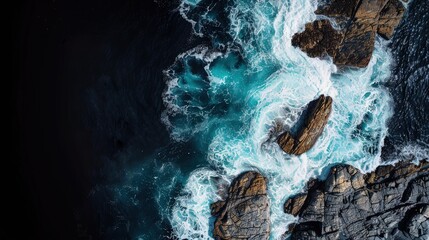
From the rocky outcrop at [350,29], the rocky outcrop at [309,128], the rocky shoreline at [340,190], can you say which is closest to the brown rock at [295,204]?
the rocky shoreline at [340,190]

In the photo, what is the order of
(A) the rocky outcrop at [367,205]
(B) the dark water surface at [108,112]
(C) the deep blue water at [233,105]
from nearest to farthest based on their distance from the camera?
(A) the rocky outcrop at [367,205] → (C) the deep blue water at [233,105] → (B) the dark water surface at [108,112]

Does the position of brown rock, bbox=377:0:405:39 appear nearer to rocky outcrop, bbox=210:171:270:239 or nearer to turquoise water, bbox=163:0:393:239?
turquoise water, bbox=163:0:393:239

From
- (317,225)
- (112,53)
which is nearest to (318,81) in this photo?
(317,225)

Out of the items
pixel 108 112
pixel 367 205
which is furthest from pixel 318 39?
pixel 108 112

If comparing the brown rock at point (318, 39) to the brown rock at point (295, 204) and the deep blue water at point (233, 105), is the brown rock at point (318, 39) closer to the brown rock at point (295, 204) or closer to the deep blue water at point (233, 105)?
the deep blue water at point (233, 105)

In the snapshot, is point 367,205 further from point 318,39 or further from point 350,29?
point 350,29

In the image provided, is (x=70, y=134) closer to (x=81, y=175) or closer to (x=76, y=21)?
(x=81, y=175)
